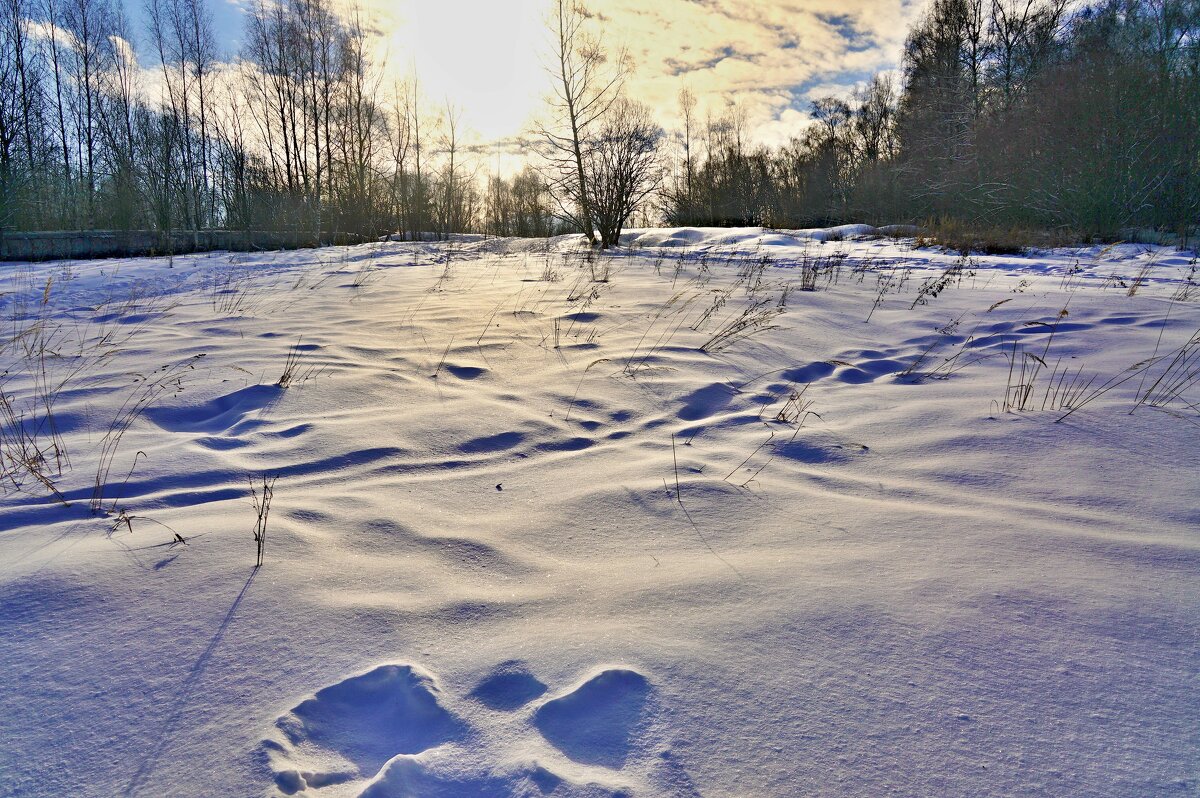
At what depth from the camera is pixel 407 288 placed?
691cm

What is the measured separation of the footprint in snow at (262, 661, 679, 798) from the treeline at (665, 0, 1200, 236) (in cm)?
1642

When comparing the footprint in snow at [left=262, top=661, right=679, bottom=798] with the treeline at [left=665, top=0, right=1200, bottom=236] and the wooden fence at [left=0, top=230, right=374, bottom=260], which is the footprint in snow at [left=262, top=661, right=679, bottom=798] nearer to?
the wooden fence at [left=0, top=230, right=374, bottom=260]

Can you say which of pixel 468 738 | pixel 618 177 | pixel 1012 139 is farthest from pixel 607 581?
pixel 1012 139

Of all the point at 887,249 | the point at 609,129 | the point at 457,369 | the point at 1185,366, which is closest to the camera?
the point at 1185,366

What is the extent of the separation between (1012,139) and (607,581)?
20.7 meters

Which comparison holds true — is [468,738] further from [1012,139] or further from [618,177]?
[1012,139]

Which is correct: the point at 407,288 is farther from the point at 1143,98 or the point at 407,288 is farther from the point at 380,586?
the point at 1143,98

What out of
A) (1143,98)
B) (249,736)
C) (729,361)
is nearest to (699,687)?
(249,736)

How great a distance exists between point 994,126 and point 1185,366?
1939cm

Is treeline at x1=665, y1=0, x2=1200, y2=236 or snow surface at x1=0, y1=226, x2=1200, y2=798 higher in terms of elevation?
treeline at x1=665, y1=0, x2=1200, y2=236

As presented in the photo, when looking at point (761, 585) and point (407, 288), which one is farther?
point (407, 288)

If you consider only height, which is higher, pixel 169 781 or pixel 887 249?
pixel 887 249

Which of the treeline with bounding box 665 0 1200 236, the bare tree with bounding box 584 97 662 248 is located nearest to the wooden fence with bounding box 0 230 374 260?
the bare tree with bounding box 584 97 662 248

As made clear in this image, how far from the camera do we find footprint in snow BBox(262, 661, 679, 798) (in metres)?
0.96
